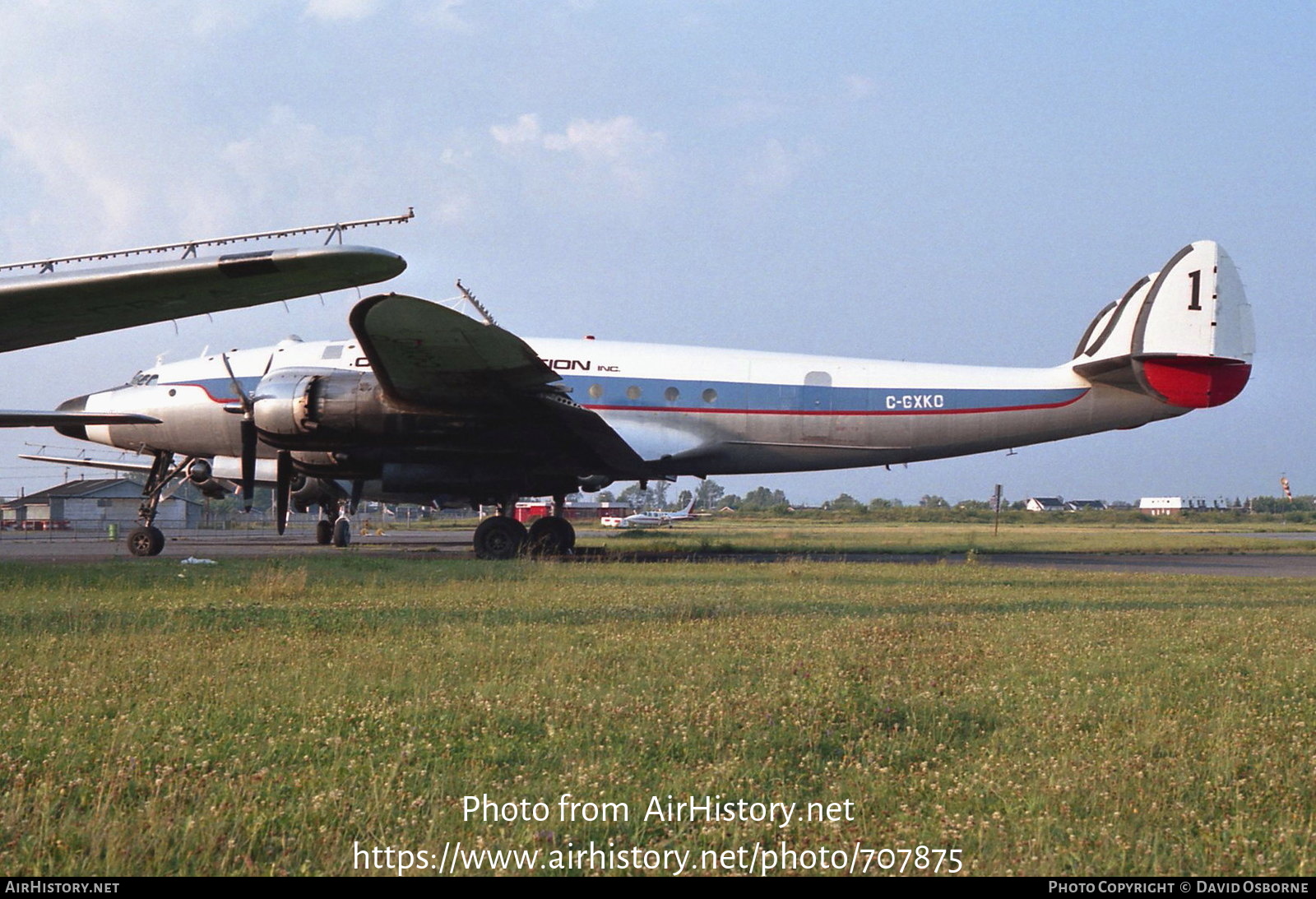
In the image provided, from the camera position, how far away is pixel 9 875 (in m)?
2.81

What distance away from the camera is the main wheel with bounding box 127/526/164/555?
1767 cm

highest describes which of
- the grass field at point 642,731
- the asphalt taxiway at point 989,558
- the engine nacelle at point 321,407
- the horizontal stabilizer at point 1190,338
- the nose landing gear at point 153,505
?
the horizontal stabilizer at point 1190,338

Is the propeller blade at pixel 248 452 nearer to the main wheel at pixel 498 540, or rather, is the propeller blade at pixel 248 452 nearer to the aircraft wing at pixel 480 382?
the aircraft wing at pixel 480 382

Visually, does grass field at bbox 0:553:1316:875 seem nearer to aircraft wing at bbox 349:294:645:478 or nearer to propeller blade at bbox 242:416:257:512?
aircraft wing at bbox 349:294:645:478

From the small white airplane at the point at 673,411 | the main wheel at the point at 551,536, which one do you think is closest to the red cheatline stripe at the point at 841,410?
the small white airplane at the point at 673,411

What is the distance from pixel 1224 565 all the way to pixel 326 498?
19.7 meters

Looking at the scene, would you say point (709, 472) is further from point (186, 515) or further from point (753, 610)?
point (186, 515)

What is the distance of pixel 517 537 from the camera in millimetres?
17531

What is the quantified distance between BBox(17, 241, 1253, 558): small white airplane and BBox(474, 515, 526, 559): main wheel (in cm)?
3

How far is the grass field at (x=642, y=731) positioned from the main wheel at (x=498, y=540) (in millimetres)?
7985

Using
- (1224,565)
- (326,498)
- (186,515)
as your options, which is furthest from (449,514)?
(1224,565)

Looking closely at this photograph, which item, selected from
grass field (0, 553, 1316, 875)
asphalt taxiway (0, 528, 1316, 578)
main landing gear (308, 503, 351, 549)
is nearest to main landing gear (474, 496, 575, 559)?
asphalt taxiway (0, 528, 1316, 578)

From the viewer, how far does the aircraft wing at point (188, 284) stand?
6.13 m

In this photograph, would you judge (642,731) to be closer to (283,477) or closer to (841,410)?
(283,477)
